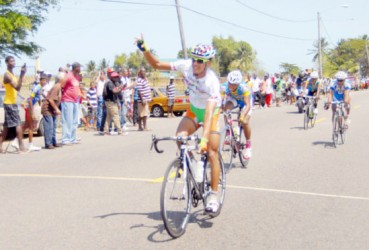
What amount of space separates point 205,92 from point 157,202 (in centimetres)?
178

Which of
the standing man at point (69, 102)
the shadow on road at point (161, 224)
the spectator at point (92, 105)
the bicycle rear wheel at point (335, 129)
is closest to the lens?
the shadow on road at point (161, 224)

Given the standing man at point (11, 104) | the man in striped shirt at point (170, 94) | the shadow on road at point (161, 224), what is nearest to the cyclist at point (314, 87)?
the man in striped shirt at point (170, 94)

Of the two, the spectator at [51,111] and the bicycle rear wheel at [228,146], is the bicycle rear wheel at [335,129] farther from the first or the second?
the spectator at [51,111]

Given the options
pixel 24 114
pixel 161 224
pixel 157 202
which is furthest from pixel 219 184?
pixel 24 114

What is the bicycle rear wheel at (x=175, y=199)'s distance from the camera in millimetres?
5459

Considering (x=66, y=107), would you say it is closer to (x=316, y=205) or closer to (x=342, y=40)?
(x=316, y=205)

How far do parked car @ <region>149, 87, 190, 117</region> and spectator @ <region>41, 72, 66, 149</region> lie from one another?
11.7 m

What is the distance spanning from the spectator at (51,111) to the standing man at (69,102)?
439mm

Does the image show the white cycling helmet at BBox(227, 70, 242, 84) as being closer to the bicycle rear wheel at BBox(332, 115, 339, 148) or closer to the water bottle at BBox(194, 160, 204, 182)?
the water bottle at BBox(194, 160, 204, 182)

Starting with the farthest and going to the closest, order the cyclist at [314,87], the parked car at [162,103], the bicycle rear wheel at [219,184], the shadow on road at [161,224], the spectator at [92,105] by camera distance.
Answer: the parked car at [162,103]
the spectator at [92,105]
the cyclist at [314,87]
the bicycle rear wheel at [219,184]
the shadow on road at [161,224]

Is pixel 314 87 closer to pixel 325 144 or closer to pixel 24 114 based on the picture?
pixel 325 144

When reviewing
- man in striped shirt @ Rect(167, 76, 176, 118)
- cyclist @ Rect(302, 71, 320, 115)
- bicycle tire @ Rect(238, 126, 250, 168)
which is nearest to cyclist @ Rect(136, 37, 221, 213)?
bicycle tire @ Rect(238, 126, 250, 168)

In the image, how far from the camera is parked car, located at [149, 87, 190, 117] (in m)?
25.1

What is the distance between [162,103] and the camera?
25156 millimetres
